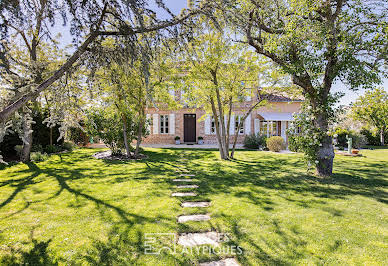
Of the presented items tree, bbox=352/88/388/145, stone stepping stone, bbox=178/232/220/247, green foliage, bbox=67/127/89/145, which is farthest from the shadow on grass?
tree, bbox=352/88/388/145

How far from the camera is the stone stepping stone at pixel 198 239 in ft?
11.1

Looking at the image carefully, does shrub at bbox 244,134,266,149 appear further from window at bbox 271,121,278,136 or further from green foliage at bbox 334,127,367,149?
green foliage at bbox 334,127,367,149

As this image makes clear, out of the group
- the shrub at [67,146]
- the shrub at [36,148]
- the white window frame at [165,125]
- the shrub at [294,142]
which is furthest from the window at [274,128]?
the shrub at [36,148]

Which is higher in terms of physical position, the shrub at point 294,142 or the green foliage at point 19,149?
the shrub at point 294,142

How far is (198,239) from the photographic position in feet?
11.5

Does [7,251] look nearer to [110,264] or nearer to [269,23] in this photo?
[110,264]

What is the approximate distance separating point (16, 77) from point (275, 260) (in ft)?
17.1

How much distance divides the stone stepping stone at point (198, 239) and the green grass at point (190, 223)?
169 millimetres

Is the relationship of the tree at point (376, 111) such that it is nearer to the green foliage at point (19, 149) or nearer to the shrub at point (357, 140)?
the shrub at point (357, 140)

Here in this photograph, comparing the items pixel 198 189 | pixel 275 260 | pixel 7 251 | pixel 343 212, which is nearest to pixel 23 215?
pixel 7 251

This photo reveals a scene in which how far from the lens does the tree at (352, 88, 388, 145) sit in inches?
880

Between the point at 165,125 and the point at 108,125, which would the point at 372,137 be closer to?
the point at 165,125

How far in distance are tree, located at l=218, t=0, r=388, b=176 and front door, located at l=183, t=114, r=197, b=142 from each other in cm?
1634

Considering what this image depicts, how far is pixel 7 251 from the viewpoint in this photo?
318cm
